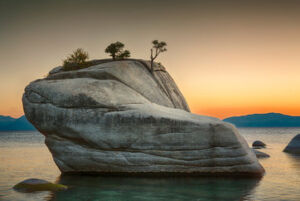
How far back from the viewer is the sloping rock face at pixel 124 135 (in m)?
21.6

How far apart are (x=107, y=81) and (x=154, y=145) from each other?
6.20 m

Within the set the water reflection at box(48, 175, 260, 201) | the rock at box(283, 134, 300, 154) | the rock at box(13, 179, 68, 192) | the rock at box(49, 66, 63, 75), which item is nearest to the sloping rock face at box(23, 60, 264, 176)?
the water reflection at box(48, 175, 260, 201)

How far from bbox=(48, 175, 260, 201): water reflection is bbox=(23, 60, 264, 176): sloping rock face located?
0.93 meters

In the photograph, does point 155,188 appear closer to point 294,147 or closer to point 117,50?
point 117,50

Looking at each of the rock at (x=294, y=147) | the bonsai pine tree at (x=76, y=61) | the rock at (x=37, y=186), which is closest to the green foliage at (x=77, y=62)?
the bonsai pine tree at (x=76, y=61)

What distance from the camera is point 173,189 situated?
18562mm

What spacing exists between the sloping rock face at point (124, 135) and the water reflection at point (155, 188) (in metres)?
0.93

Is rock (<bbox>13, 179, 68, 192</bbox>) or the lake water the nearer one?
the lake water

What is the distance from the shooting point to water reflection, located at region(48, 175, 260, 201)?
16992mm

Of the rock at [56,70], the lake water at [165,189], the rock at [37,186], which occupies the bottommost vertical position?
the lake water at [165,189]

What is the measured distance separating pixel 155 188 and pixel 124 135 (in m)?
4.50

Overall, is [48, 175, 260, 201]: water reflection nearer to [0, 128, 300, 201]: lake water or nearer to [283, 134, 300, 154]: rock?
[0, 128, 300, 201]: lake water

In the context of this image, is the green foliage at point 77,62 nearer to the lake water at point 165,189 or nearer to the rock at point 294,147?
the lake water at point 165,189

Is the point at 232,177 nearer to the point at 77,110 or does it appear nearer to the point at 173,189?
the point at 173,189
